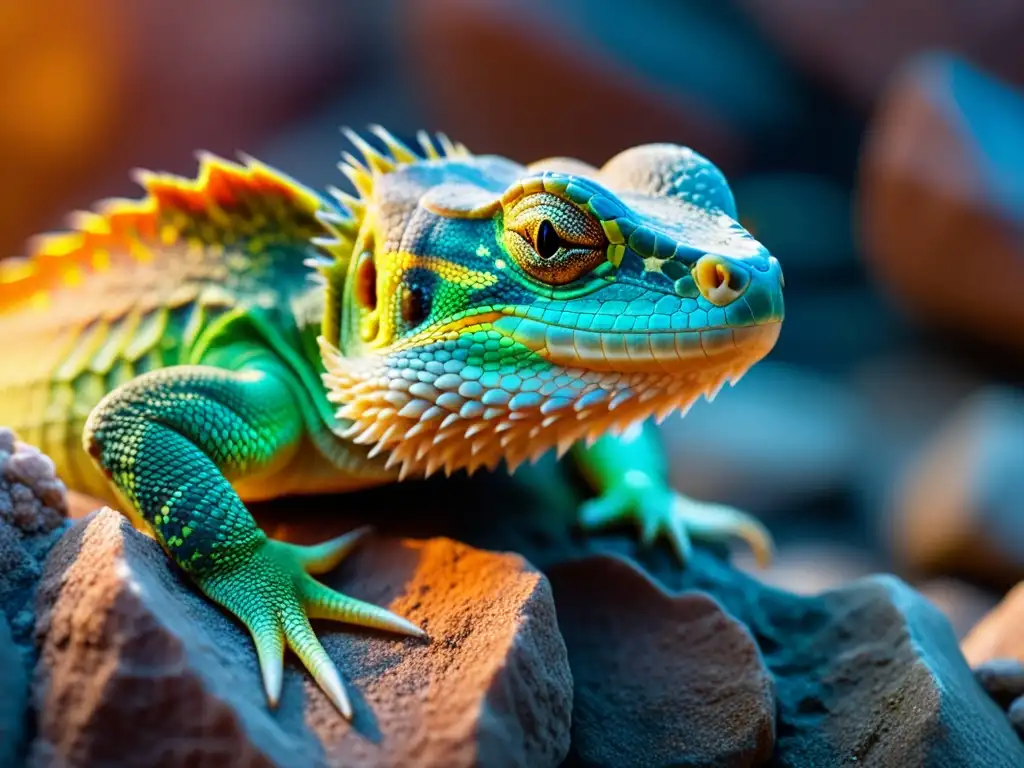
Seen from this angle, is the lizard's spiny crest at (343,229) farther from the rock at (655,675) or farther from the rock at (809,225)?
the rock at (809,225)

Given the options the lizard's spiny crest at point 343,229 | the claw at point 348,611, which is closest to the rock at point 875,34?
the lizard's spiny crest at point 343,229

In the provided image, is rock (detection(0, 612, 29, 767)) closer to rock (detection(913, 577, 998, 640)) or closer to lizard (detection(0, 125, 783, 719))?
lizard (detection(0, 125, 783, 719))

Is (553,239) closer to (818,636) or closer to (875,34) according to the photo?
(818,636)

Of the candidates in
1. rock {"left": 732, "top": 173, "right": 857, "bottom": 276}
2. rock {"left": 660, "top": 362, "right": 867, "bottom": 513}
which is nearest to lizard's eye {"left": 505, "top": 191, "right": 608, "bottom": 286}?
rock {"left": 660, "top": 362, "right": 867, "bottom": 513}

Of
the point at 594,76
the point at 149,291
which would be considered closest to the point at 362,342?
the point at 149,291

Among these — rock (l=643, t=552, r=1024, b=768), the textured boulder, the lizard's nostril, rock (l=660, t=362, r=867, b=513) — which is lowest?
rock (l=660, t=362, r=867, b=513)

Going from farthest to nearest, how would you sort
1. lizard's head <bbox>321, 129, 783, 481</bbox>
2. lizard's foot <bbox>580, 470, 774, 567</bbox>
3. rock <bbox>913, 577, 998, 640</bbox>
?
rock <bbox>913, 577, 998, 640</bbox>
lizard's foot <bbox>580, 470, 774, 567</bbox>
lizard's head <bbox>321, 129, 783, 481</bbox>
